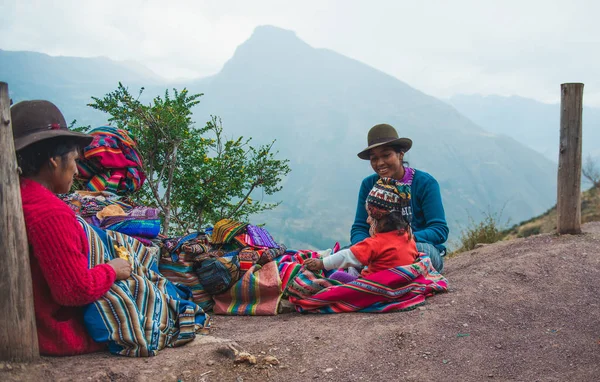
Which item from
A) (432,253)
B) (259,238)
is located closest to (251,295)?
(259,238)

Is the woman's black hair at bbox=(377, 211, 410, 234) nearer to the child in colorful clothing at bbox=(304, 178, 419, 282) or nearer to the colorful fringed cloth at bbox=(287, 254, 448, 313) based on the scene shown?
the child in colorful clothing at bbox=(304, 178, 419, 282)

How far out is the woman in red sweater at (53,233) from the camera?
2209 mm

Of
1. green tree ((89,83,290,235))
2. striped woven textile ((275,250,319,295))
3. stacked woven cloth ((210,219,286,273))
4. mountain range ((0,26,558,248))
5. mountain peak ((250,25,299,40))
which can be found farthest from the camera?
mountain peak ((250,25,299,40))

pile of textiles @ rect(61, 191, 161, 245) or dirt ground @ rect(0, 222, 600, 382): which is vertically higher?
pile of textiles @ rect(61, 191, 161, 245)

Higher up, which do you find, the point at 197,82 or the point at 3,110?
the point at 197,82

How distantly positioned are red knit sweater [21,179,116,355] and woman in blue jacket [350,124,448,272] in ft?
8.16

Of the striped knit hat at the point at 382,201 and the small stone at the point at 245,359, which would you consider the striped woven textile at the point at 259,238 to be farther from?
the small stone at the point at 245,359

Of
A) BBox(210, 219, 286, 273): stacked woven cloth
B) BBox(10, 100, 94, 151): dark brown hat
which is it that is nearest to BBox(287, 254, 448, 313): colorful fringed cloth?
BBox(210, 219, 286, 273): stacked woven cloth

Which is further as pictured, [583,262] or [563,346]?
[583,262]

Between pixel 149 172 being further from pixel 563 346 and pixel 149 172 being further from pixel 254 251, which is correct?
pixel 563 346

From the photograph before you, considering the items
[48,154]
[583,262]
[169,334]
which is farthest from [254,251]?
[583,262]

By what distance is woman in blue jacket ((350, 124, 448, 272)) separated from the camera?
4086 millimetres

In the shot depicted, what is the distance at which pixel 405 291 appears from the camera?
11.7ft

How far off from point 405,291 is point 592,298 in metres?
1.54
